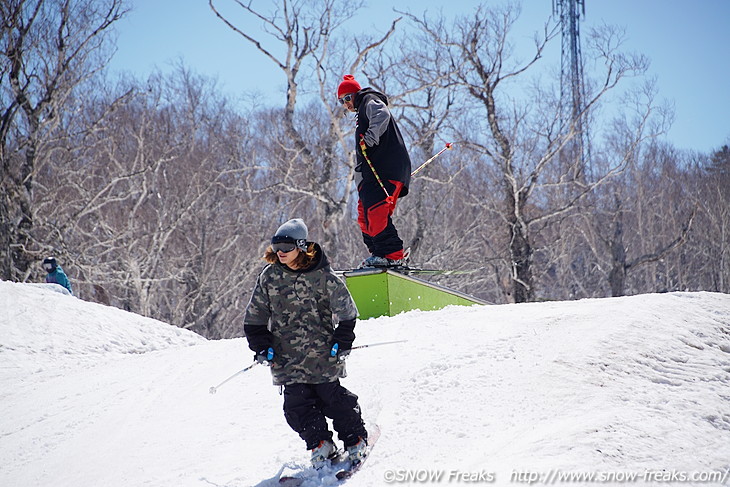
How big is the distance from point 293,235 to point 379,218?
9.79ft

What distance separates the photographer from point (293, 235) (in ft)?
11.2

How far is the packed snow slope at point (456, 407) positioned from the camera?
2824mm

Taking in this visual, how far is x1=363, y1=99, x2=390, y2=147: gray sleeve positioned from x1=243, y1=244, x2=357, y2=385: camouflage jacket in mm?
2923

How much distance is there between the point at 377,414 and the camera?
148 inches

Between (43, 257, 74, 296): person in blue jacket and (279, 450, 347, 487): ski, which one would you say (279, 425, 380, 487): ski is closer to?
(279, 450, 347, 487): ski

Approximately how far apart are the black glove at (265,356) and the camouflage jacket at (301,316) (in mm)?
57

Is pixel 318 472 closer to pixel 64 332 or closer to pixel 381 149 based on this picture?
pixel 381 149

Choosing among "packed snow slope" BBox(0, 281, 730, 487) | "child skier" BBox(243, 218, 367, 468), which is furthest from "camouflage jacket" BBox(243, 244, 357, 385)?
"packed snow slope" BBox(0, 281, 730, 487)

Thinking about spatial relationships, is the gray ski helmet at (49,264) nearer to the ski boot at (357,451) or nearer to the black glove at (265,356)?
the black glove at (265,356)

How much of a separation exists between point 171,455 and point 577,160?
1565 cm

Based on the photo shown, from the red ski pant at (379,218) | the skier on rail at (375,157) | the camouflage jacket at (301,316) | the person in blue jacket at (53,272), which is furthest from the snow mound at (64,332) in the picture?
the camouflage jacket at (301,316)

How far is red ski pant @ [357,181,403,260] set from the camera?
6.29 metres

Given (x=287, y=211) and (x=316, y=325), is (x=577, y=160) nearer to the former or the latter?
(x=287, y=211)

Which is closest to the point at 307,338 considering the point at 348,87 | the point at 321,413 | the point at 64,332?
the point at 321,413
